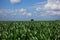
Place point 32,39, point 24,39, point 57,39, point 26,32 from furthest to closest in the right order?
point 57,39
point 26,32
point 24,39
point 32,39

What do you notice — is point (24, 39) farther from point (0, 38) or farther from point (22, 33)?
point (0, 38)

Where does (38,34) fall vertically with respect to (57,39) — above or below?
above

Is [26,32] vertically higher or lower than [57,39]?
higher

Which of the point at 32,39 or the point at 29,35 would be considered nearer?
the point at 32,39

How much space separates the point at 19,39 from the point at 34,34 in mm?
1363

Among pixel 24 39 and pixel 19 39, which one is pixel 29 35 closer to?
pixel 24 39

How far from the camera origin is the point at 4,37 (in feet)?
30.8

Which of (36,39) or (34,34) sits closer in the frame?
(36,39)

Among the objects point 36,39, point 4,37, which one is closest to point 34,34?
point 36,39

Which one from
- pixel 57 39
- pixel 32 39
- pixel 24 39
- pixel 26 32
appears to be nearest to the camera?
pixel 32 39

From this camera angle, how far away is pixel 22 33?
10.3 m

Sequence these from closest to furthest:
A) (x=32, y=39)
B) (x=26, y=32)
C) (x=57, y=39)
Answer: (x=32, y=39) < (x=26, y=32) < (x=57, y=39)

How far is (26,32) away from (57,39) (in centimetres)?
221

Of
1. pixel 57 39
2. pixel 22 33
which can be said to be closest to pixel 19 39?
pixel 22 33
